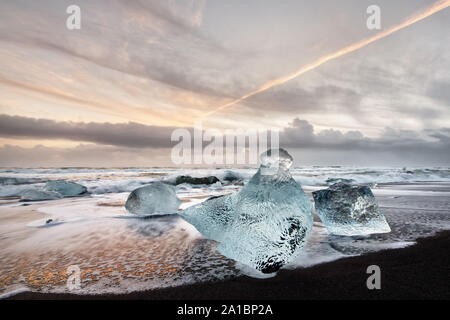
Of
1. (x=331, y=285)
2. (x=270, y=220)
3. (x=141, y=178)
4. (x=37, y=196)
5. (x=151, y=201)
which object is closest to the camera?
(x=331, y=285)

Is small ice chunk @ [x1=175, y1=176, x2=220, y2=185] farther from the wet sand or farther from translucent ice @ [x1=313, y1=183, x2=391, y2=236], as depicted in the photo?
translucent ice @ [x1=313, y1=183, x2=391, y2=236]

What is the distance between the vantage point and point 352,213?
3.03 meters

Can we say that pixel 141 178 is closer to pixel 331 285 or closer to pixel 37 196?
pixel 37 196

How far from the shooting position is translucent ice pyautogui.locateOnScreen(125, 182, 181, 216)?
14.8 feet

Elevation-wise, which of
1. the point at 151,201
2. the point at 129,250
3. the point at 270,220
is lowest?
the point at 129,250

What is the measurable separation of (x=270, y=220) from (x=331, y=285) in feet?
2.07

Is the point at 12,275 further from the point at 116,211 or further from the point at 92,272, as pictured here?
the point at 116,211

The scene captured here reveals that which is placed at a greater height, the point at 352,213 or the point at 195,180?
the point at 352,213

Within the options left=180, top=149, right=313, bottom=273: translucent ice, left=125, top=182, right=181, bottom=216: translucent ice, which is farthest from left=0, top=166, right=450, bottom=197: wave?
left=180, top=149, right=313, bottom=273: translucent ice

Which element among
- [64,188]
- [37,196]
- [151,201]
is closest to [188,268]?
[151,201]

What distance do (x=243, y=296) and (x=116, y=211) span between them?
13.8 ft

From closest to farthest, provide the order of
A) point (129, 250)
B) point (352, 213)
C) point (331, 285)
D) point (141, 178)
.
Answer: point (331, 285), point (129, 250), point (352, 213), point (141, 178)
